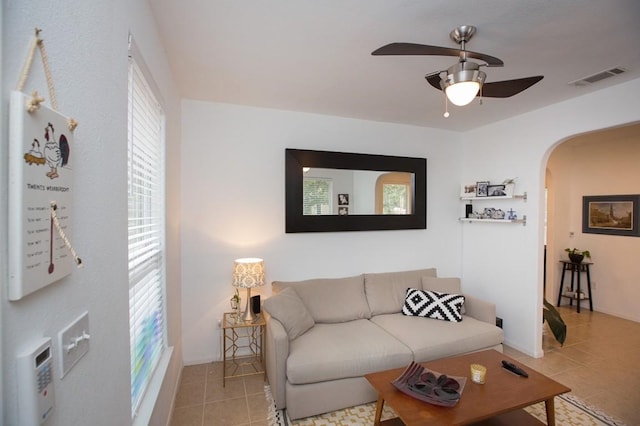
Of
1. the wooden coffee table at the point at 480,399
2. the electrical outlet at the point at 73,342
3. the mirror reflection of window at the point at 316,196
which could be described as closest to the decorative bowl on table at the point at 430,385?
the wooden coffee table at the point at 480,399

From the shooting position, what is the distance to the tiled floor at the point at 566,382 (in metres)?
2.26

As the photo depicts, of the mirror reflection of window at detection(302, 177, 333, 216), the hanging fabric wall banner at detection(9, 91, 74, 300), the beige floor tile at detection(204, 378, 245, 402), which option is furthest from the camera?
the mirror reflection of window at detection(302, 177, 333, 216)

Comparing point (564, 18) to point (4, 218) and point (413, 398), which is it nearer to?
point (413, 398)

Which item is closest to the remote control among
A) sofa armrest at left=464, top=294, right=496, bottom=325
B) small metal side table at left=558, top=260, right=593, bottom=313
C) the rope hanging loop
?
sofa armrest at left=464, top=294, right=496, bottom=325

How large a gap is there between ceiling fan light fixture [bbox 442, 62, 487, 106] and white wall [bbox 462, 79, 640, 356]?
6.62ft

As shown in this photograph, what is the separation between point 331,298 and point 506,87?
2339 millimetres

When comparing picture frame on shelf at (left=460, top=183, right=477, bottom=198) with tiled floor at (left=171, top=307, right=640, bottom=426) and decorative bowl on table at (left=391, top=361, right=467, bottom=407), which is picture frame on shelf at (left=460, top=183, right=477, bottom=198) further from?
decorative bowl on table at (left=391, top=361, right=467, bottom=407)

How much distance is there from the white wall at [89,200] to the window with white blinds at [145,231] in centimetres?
25

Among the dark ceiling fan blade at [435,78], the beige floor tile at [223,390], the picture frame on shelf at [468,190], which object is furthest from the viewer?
the picture frame on shelf at [468,190]

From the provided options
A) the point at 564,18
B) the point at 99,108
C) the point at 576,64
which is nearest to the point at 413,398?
the point at 99,108

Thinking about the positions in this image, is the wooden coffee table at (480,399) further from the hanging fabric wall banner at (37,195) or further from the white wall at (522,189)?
the hanging fabric wall banner at (37,195)

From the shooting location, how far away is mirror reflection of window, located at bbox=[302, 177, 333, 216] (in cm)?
332

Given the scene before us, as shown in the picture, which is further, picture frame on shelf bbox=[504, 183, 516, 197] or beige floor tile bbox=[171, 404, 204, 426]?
picture frame on shelf bbox=[504, 183, 516, 197]

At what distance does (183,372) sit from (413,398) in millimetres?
2208
